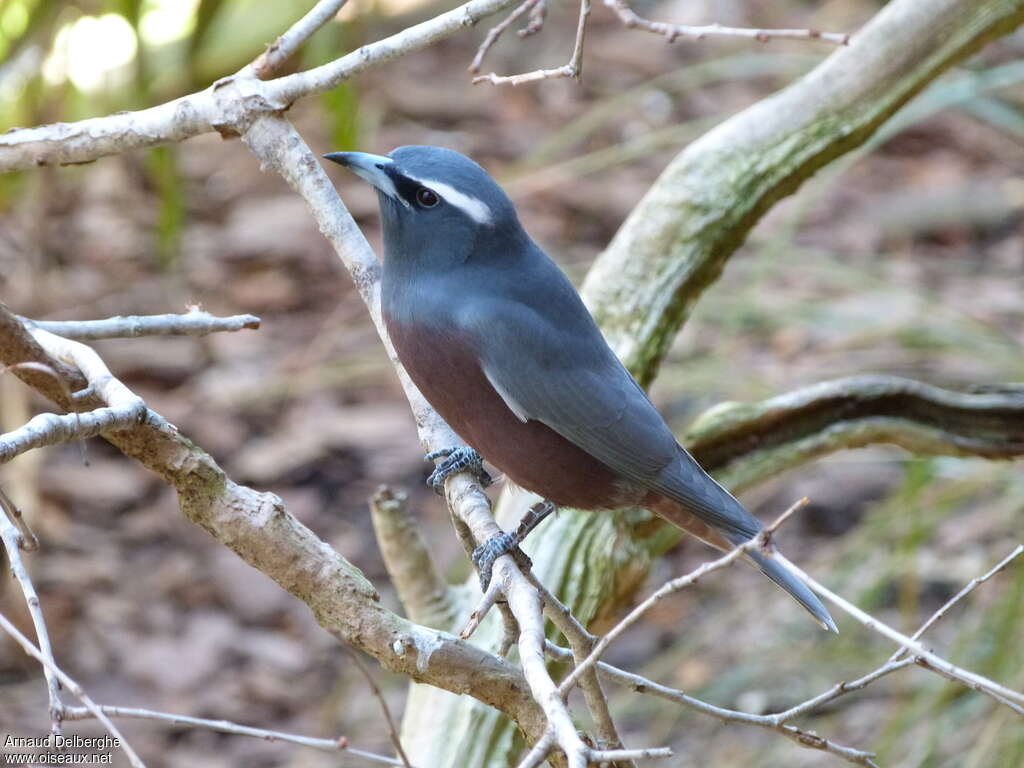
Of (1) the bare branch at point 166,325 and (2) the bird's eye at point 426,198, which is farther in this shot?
(2) the bird's eye at point 426,198

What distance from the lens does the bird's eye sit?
10.5 ft

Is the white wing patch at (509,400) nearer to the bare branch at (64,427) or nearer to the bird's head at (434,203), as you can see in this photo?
the bird's head at (434,203)

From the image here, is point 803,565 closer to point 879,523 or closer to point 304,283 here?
point 879,523

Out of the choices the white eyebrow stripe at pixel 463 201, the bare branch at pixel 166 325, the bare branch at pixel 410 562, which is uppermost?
the white eyebrow stripe at pixel 463 201

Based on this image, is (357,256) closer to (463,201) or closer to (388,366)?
(463,201)

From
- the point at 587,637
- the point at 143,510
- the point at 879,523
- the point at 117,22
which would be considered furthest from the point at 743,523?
the point at 117,22

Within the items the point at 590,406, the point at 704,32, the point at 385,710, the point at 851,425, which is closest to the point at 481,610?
the point at 385,710

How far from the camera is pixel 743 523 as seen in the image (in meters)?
3.36

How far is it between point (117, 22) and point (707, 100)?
435cm

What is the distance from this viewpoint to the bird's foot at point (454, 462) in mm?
3232

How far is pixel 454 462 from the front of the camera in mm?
3264

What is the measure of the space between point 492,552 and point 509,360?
0.63 meters

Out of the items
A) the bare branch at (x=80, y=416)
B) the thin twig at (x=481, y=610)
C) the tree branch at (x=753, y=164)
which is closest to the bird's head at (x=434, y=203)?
the tree branch at (x=753, y=164)

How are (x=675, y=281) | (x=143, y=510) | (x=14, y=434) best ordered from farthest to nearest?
(x=143, y=510)
(x=675, y=281)
(x=14, y=434)
